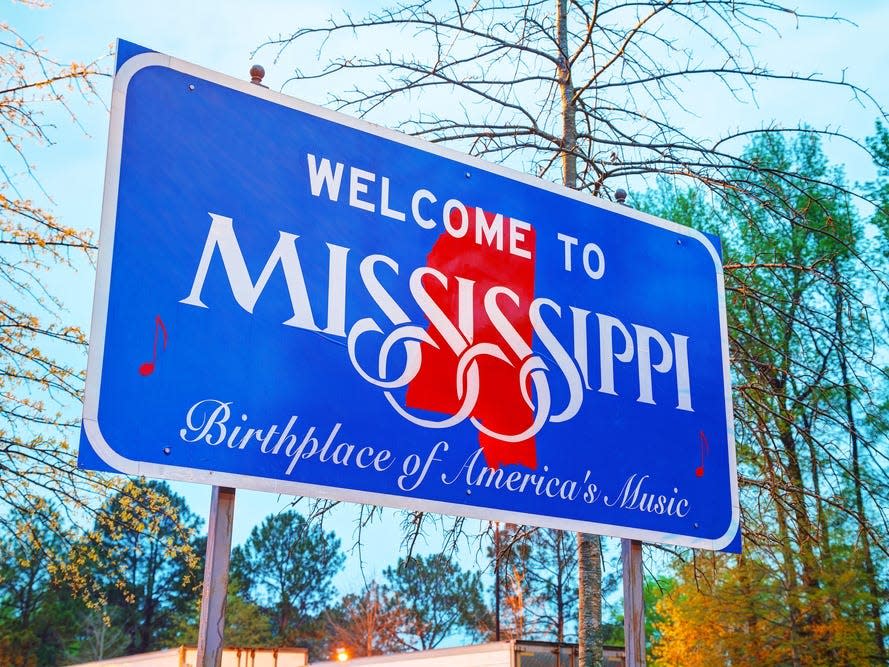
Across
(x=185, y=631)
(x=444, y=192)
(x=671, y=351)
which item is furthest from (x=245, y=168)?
(x=185, y=631)

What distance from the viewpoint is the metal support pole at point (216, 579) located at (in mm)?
2709

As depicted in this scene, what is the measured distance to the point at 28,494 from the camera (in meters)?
7.09

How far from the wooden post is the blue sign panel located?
93mm

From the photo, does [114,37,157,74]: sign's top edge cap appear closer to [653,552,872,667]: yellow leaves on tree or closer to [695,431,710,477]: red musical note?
[695,431,710,477]: red musical note

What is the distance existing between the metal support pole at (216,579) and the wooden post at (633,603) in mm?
1433

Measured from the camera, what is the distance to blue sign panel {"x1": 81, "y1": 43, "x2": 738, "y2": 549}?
2809mm

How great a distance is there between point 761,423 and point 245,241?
407 cm

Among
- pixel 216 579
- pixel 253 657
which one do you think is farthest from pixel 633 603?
pixel 253 657

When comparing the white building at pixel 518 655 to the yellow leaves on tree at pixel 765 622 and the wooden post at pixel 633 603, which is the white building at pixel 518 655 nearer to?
the yellow leaves on tree at pixel 765 622

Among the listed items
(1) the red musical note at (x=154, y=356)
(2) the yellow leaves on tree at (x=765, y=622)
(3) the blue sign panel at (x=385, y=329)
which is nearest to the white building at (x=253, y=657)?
(2) the yellow leaves on tree at (x=765, y=622)

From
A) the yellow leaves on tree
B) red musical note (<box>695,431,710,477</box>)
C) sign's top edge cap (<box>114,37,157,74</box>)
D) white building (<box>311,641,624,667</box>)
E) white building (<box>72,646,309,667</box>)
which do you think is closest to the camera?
sign's top edge cap (<box>114,37,157,74</box>)

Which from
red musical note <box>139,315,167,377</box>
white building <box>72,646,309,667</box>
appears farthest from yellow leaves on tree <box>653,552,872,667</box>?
red musical note <box>139,315,167,377</box>

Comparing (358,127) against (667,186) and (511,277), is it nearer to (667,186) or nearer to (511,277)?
(511,277)

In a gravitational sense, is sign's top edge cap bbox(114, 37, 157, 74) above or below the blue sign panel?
above
